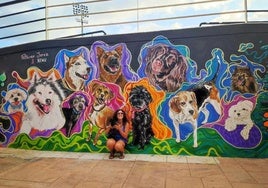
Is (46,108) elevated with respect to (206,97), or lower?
lower

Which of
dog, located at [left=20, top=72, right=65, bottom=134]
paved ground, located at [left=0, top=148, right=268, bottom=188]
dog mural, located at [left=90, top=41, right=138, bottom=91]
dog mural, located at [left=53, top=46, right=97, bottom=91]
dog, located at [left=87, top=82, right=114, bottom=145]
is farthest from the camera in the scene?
dog, located at [left=20, top=72, right=65, bottom=134]

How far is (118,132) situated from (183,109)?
72.6 inches

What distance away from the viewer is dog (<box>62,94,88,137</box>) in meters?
9.41

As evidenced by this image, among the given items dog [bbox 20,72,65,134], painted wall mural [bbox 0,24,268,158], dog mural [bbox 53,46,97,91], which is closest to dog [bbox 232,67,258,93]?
painted wall mural [bbox 0,24,268,158]

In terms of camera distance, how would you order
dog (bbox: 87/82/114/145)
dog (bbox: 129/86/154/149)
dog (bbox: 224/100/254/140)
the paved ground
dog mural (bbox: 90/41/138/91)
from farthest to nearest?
dog (bbox: 87/82/114/145)
dog mural (bbox: 90/41/138/91)
dog (bbox: 129/86/154/149)
dog (bbox: 224/100/254/140)
the paved ground

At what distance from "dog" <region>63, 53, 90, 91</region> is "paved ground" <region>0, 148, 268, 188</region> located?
198cm

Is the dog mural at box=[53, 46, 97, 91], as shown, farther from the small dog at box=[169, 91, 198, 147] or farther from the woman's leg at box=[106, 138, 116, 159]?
the small dog at box=[169, 91, 198, 147]

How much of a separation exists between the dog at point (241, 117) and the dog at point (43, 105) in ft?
15.3

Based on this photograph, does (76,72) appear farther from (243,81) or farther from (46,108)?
(243,81)

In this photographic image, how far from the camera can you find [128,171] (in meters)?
7.07

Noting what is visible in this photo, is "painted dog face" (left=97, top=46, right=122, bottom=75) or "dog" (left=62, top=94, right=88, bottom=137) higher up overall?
"painted dog face" (left=97, top=46, right=122, bottom=75)

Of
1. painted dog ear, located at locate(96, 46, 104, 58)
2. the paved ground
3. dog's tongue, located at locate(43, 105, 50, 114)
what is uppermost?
painted dog ear, located at locate(96, 46, 104, 58)

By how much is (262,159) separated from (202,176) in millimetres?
2416

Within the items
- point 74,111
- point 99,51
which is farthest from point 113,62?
point 74,111
